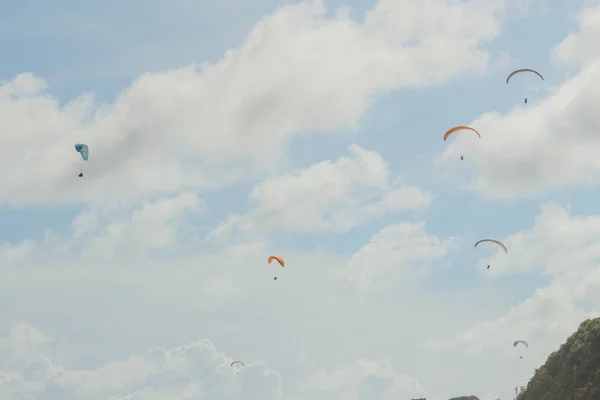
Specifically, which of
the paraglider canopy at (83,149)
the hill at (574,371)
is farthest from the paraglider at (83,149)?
the hill at (574,371)

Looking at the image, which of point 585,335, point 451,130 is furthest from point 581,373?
point 451,130

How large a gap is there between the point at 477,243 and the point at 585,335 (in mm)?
15750

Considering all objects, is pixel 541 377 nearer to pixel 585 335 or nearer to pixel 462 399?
pixel 585 335

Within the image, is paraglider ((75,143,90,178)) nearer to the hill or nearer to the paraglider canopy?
the paraglider canopy

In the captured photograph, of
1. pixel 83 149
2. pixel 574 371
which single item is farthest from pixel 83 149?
pixel 574 371

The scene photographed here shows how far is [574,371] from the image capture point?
8506 centimetres

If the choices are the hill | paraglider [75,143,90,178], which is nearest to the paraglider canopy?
paraglider [75,143,90,178]

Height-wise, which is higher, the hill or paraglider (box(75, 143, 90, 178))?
paraglider (box(75, 143, 90, 178))

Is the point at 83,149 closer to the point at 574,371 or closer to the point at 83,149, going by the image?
the point at 83,149

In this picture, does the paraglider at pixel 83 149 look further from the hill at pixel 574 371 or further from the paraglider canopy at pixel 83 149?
the hill at pixel 574 371

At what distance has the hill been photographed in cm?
8138

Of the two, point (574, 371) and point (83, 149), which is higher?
point (83, 149)

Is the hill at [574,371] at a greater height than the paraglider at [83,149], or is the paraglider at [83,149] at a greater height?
the paraglider at [83,149]

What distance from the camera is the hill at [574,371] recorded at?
81375 millimetres
